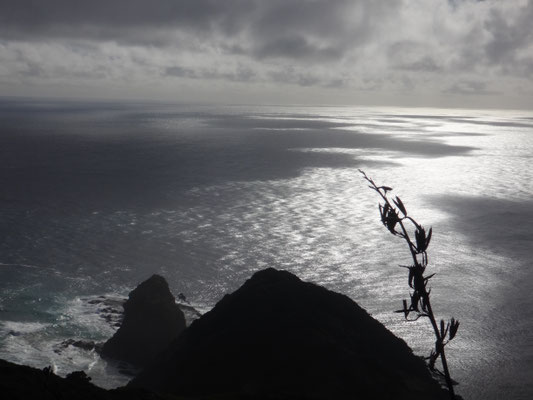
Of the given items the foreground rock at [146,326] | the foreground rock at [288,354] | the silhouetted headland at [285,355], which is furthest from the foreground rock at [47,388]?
the foreground rock at [146,326]

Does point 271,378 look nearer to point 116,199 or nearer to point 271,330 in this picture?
point 271,330

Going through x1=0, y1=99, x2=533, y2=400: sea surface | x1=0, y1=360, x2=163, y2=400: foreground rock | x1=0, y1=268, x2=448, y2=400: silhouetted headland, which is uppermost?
x1=0, y1=360, x2=163, y2=400: foreground rock

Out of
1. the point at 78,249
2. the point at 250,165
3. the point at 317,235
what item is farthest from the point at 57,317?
→ the point at 250,165

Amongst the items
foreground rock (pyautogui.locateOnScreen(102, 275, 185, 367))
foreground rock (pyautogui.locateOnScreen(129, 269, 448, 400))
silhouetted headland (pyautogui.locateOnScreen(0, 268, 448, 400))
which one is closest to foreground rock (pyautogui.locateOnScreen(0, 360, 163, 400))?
silhouetted headland (pyautogui.locateOnScreen(0, 268, 448, 400))

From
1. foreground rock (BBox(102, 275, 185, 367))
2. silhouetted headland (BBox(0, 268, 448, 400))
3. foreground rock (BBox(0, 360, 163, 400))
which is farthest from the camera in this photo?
foreground rock (BBox(102, 275, 185, 367))

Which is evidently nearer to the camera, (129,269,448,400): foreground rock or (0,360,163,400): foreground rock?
(0,360,163,400): foreground rock

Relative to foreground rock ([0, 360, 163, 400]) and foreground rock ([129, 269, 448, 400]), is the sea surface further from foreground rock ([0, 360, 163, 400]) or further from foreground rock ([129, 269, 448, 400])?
foreground rock ([0, 360, 163, 400])
